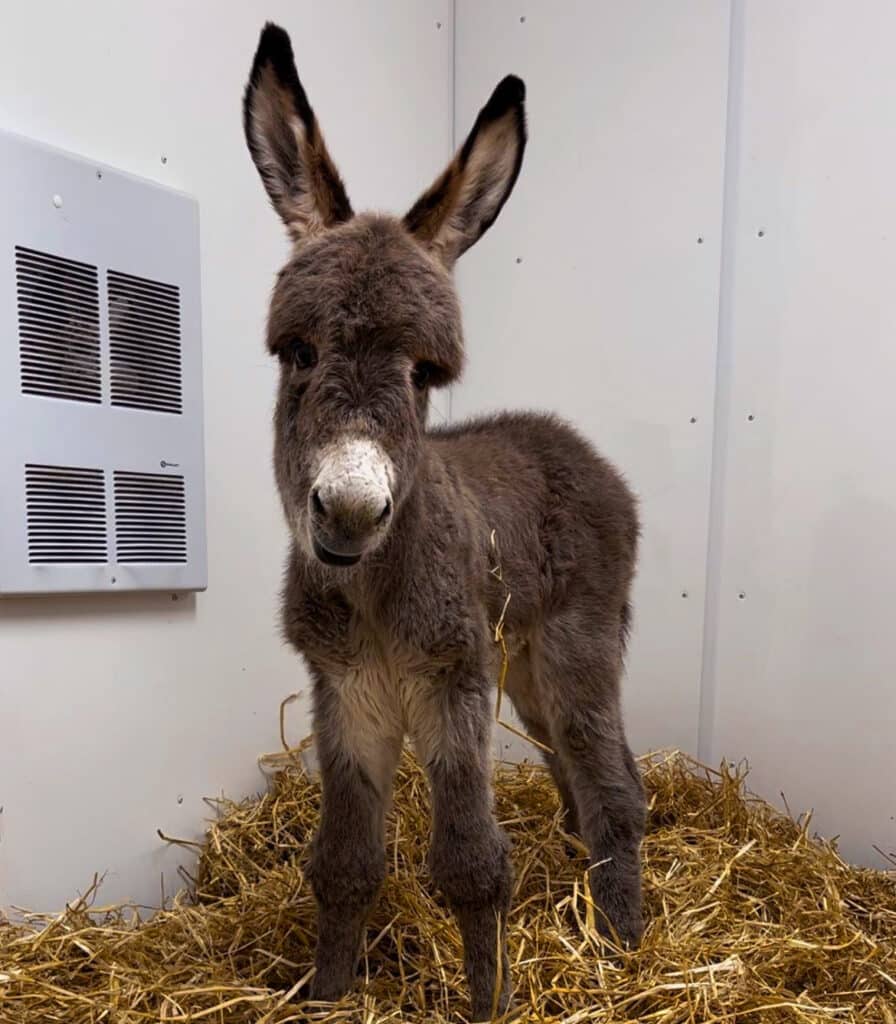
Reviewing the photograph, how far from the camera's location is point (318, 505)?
47.6 inches

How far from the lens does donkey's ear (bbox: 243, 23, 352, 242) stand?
1.47m

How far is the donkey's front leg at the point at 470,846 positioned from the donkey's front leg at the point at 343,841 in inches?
5.2

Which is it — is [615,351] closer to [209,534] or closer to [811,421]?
[811,421]

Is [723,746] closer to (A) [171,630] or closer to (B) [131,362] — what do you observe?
(A) [171,630]

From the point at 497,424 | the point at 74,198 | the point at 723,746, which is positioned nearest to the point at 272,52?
the point at 74,198

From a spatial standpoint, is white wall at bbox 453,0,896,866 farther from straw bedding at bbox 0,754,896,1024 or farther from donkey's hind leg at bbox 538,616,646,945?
donkey's hind leg at bbox 538,616,646,945

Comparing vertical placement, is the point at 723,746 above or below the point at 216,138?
below

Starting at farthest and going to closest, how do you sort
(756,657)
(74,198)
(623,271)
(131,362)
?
(623,271)
(756,657)
(131,362)
(74,198)

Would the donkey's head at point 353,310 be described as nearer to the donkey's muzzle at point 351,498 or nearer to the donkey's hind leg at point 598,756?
the donkey's muzzle at point 351,498

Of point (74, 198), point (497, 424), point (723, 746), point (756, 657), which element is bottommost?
point (723, 746)

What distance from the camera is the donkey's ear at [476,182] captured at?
1527mm

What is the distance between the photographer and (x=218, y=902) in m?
1.99

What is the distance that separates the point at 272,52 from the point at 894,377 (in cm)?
163

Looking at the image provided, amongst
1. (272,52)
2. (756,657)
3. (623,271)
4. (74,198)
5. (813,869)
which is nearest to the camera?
(272,52)
